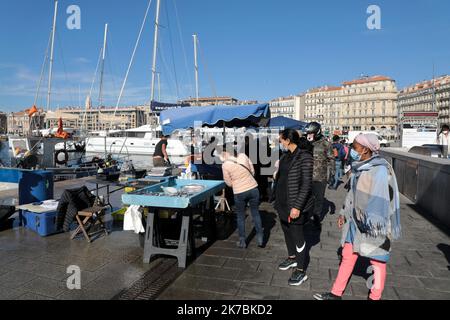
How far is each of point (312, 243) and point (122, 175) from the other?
445 cm

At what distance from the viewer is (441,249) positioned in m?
5.20

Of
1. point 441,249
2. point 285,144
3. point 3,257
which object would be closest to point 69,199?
point 3,257

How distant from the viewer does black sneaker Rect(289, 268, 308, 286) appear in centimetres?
386

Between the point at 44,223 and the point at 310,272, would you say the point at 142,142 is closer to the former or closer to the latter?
the point at 44,223

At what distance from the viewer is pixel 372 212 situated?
3020 mm

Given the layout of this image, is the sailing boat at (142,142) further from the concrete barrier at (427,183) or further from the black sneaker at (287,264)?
the black sneaker at (287,264)

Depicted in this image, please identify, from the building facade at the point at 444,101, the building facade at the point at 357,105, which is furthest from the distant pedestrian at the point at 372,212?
the building facade at the point at 444,101

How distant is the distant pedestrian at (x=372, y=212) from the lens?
3.00m

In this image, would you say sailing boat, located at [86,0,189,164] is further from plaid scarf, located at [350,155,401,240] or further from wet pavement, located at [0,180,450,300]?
plaid scarf, located at [350,155,401,240]

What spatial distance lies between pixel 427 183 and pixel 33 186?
875 centimetres

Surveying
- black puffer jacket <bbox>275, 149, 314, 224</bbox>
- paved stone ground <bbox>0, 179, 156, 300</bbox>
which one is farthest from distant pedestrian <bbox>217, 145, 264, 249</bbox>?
paved stone ground <bbox>0, 179, 156, 300</bbox>

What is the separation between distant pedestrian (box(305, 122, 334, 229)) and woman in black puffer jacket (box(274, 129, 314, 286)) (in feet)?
7.38

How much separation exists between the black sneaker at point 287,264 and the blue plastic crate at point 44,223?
390 centimetres
